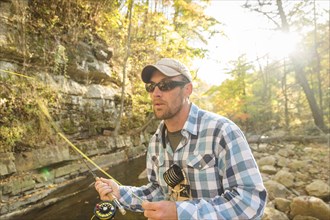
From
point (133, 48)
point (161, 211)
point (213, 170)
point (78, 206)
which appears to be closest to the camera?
point (161, 211)

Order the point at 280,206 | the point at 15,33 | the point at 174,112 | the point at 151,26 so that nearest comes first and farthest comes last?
the point at 174,112 < the point at 280,206 < the point at 15,33 < the point at 151,26

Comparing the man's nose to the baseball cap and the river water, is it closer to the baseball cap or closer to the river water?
the baseball cap

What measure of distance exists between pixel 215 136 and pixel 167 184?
25.8 inches

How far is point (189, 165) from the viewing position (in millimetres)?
1959

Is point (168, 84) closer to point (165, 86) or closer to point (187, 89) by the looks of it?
point (165, 86)

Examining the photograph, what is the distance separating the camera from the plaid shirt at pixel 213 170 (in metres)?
1.60

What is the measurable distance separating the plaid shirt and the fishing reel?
16 centimetres

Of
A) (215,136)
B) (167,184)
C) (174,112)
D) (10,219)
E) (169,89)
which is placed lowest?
(10,219)

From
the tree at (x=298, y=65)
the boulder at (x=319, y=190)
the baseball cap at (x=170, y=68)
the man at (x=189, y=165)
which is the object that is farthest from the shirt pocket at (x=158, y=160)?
the tree at (x=298, y=65)

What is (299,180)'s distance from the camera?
22.8ft

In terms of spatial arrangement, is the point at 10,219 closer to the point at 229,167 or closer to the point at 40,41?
the point at 229,167

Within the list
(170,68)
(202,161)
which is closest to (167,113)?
(170,68)

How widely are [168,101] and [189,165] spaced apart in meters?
0.58

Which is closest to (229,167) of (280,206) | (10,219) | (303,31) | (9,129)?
(280,206)
